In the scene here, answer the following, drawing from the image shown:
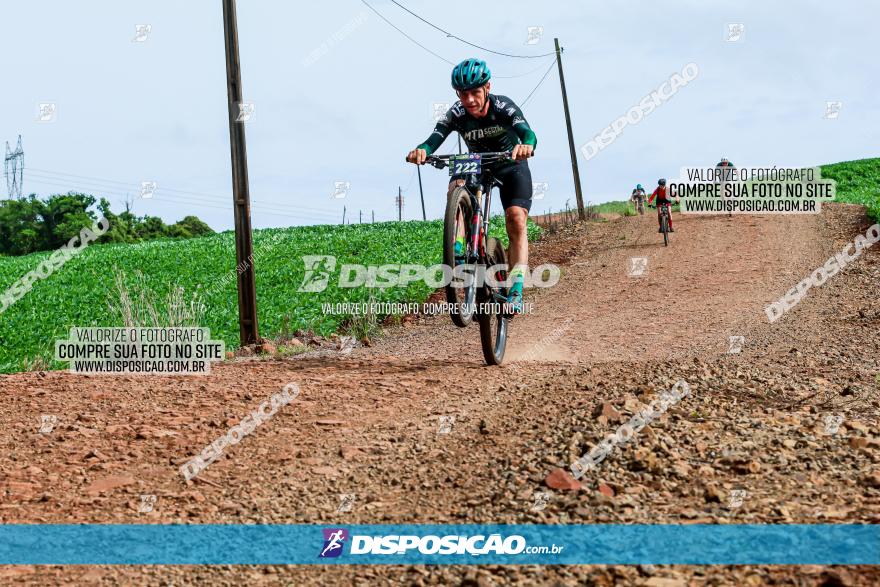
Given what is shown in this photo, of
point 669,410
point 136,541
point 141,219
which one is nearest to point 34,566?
point 136,541

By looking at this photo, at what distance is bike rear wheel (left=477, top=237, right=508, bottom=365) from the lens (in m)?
7.88

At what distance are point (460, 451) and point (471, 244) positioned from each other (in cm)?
271

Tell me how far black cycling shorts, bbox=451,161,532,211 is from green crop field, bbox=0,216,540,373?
7619 mm

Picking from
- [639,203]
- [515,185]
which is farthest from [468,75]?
[639,203]

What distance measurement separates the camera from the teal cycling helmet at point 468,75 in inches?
289

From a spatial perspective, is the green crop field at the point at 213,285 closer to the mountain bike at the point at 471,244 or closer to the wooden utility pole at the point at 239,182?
the wooden utility pole at the point at 239,182

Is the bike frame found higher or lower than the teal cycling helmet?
lower

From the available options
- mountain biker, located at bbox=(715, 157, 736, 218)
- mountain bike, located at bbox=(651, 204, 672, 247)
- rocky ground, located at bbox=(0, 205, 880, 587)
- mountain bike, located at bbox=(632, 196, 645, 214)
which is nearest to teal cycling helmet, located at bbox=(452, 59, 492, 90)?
rocky ground, located at bbox=(0, 205, 880, 587)

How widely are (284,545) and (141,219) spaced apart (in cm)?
8192

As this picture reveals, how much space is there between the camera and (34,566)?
13.1ft

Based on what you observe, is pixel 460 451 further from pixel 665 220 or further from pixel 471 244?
pixel 665 220

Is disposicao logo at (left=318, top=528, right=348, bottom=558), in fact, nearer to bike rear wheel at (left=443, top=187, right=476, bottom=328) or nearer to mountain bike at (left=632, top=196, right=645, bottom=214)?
bike rear wheel at (left=443, top=187, right=476, bottom=328)

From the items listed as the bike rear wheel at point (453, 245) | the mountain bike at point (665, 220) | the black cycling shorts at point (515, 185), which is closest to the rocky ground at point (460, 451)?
the bike rear wheel at point (453, 245)

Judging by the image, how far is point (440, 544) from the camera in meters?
3.88
